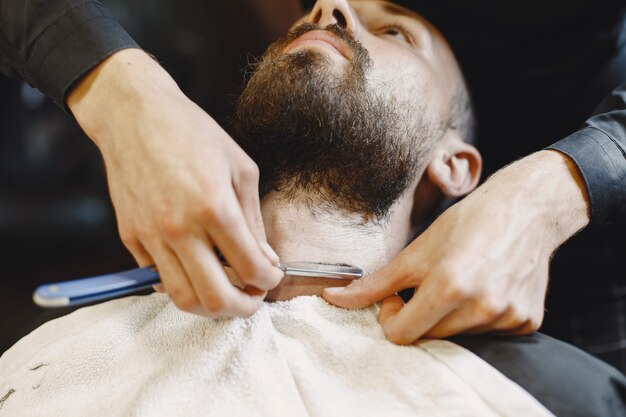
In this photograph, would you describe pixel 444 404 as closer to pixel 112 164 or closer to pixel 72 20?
pixel 112 164

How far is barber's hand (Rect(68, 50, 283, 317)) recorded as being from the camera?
1.98 ft

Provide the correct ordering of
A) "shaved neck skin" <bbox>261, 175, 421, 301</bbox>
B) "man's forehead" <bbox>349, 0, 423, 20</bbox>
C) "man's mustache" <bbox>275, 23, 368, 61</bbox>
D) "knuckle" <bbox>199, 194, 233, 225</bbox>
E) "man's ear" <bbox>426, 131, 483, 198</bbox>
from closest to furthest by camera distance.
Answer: "knuckle" <bbox>199, 194, 233, 225</bbox> < "shaved neck skin" <bbox>261, 175, 421, 301</bbox> < "man's mustache" <bbox>275, 23, 368, 61</bbox> < "man's ear" <bbox>426, 131, 483, 198</bbox> < "man's forehead" <bbox>349, 0, 423, 20</bbox>

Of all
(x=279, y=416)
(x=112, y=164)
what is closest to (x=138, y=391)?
(x=279, y=416)

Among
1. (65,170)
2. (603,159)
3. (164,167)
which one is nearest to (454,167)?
(603,159)

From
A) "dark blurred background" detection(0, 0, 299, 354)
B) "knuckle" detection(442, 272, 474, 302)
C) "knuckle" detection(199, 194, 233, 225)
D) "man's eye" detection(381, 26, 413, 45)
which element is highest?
"man's eye" detection(381, 26, 413, 45)

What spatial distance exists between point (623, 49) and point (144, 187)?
4.04 feet

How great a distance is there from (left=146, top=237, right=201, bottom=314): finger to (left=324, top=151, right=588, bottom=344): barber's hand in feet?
0.89

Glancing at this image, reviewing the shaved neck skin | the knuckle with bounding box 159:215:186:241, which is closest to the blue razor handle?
the knuckle with bounding box 159:215:186:241

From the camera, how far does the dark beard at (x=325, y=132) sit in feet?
3.05

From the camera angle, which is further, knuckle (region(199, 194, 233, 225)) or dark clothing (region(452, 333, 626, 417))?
dark clothing (region(452, 333, 626, 417))

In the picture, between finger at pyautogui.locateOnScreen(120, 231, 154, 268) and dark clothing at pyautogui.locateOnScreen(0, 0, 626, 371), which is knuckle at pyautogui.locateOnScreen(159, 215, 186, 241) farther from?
dark clothing at pyautogui.locateOnScreen(0, 0, 626, 371)

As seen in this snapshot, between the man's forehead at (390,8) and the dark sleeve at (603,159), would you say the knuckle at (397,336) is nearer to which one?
the dark sleeve at (603,159)

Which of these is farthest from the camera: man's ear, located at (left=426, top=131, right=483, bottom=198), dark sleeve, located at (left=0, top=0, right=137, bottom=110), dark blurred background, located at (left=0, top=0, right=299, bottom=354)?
dark blurred background, located at (left=0, top=0, right=299, bottom=354)

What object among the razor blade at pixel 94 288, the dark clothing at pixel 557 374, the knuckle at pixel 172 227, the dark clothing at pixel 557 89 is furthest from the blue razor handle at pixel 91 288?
the dark clothing at pixel 557 89
